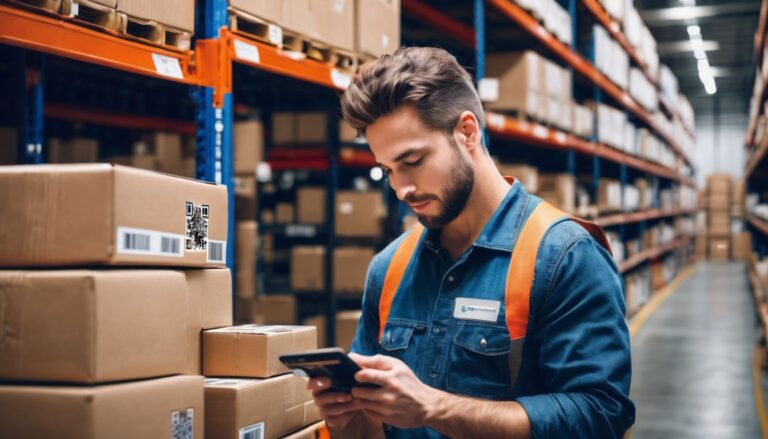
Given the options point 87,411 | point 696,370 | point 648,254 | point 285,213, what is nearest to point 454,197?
point 87,411

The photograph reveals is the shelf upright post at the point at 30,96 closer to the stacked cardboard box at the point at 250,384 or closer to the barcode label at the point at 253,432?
the stacked cardboard box at the point at 250,384

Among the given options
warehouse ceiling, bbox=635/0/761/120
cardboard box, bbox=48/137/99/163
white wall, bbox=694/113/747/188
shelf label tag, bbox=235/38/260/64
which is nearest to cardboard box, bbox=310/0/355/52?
shelf label tag, bbox=235/38/260/64

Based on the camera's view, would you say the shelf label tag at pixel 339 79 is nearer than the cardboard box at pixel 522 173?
Yes

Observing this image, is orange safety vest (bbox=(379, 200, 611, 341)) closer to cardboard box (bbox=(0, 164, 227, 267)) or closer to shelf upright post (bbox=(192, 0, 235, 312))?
cardboard box (bbox=(0, 164, 227, 267))

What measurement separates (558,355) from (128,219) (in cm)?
101

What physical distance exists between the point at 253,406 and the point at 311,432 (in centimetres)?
35

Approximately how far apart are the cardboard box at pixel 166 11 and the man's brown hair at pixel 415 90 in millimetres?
908

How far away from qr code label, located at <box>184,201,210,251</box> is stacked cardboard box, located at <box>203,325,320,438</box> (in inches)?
9.6

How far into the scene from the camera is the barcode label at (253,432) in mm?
1966

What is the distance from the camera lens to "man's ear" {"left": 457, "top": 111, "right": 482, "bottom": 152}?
1.92m

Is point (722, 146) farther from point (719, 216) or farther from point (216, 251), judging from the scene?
point (216, 251)

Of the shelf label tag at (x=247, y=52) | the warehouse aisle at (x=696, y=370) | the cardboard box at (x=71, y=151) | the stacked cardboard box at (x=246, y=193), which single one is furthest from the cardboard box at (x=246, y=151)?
the warehouse aisle at (x=696, y=370)

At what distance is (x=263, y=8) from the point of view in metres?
2.96

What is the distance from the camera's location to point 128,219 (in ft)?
5.57
